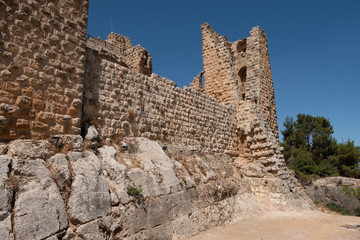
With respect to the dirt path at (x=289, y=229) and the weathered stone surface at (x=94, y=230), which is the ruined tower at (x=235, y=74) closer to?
the dirt path at (x=289, y=229)

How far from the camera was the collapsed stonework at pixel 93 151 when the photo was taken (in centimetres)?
403

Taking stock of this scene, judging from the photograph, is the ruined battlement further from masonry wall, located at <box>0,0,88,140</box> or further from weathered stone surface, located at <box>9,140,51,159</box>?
weathered stone surface, located at <box>9,140,51,159</box>

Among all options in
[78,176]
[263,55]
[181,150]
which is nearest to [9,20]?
[78,176]

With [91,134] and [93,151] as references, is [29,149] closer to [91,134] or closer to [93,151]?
[93,151]

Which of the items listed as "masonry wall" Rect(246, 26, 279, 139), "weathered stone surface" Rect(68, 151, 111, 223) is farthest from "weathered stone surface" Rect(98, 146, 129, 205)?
"masonry wall" Rect(246, 26, 279, 139)

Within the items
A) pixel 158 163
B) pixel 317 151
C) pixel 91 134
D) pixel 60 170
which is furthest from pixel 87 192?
pixel 317 151

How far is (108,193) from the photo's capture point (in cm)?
472

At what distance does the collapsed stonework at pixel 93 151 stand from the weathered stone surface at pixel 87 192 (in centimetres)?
2

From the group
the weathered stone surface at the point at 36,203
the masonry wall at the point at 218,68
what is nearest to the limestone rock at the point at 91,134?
the weathered stone surface at the point at 36,203

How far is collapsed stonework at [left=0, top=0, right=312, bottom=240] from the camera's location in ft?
13.2

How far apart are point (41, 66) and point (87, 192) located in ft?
8.79

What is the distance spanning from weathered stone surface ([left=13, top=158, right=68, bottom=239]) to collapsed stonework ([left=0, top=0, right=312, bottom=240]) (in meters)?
0.01

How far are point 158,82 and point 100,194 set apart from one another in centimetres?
495

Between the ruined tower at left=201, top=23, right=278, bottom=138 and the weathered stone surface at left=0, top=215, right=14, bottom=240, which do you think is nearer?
the weathered stone surface at left=0, top=215, right=14, bottom=240
